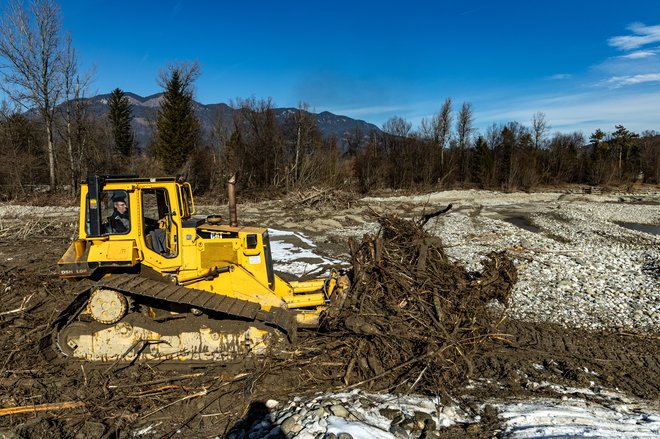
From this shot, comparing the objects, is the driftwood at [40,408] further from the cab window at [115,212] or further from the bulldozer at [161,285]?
the cab window at [115,212]

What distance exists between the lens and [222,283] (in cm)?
649

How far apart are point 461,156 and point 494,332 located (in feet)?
160

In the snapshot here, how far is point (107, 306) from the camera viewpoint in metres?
5.82

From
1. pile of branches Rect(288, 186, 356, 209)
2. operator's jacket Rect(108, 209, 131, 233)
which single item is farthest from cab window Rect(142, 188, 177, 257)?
pile of branches Rect(288, 186, 356, 209)

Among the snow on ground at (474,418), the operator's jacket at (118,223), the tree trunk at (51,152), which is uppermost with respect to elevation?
the tree trunk at (51,152)

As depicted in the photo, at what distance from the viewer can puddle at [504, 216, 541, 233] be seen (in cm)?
2048

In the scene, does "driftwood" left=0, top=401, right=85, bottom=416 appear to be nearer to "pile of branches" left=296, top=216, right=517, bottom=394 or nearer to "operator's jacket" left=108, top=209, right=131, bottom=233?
"operator's jacket" left=108, top=209, right=131, bottom=233

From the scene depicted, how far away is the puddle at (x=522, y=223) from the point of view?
67.2ft

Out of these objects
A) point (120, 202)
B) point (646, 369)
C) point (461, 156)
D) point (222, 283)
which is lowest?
point (646, 369)

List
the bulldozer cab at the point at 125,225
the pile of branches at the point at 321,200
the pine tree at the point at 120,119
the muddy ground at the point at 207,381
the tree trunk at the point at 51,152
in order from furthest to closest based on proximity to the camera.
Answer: the pine tree at the point at 120,119
the tree trunk at the point at 51,152
the pile of branches at the point at 321,200
the bulldozer cab at the point at 125,225
the muddy ground at the point at 207,381

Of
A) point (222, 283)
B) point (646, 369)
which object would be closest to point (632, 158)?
point (646, 369)

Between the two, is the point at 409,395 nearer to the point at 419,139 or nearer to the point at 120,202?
the point at 120,202

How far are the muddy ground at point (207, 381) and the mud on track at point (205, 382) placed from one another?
0.01 m

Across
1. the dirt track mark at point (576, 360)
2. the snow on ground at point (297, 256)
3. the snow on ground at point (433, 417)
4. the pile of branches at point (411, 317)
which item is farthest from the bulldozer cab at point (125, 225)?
the dirt track mark at point (576, 360)
